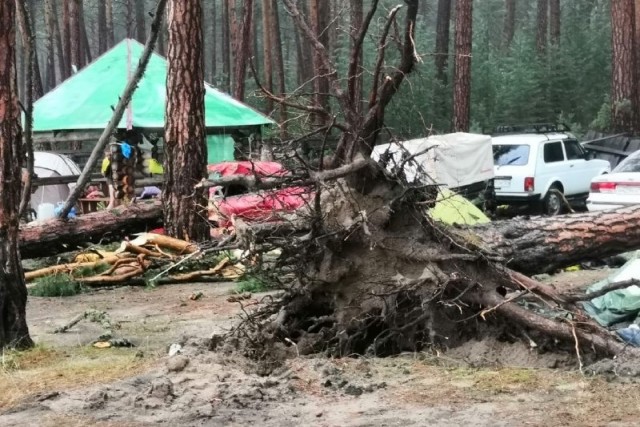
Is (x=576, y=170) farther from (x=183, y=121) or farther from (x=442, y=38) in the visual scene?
(x=442, y=38)

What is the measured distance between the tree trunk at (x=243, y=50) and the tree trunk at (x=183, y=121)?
47.4 feet

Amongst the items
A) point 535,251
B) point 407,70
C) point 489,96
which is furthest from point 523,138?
point 489,96

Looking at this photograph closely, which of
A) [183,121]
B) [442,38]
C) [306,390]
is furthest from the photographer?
[442,38]

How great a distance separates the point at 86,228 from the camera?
12234 mm

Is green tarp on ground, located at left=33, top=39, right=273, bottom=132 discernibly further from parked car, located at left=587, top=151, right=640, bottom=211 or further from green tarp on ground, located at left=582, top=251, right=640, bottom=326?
green tarp on ground, located at left=582, top=251, right=640, bottom=326

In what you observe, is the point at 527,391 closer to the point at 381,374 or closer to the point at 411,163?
the point at 381,374

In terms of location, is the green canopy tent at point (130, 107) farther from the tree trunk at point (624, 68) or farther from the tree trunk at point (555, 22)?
the tree trunk at point (555, 22)

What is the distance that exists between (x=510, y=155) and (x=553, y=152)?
1.00 m

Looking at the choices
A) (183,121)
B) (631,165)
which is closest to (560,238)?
(183,121)

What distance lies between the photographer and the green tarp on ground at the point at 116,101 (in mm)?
18531

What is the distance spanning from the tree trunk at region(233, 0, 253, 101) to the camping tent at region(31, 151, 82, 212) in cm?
842

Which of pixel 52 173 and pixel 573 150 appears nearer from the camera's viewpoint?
pixel 52 173

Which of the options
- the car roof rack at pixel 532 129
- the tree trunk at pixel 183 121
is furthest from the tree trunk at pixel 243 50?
the tree trunk at pixel 183 121

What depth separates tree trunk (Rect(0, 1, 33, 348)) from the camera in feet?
22.3
